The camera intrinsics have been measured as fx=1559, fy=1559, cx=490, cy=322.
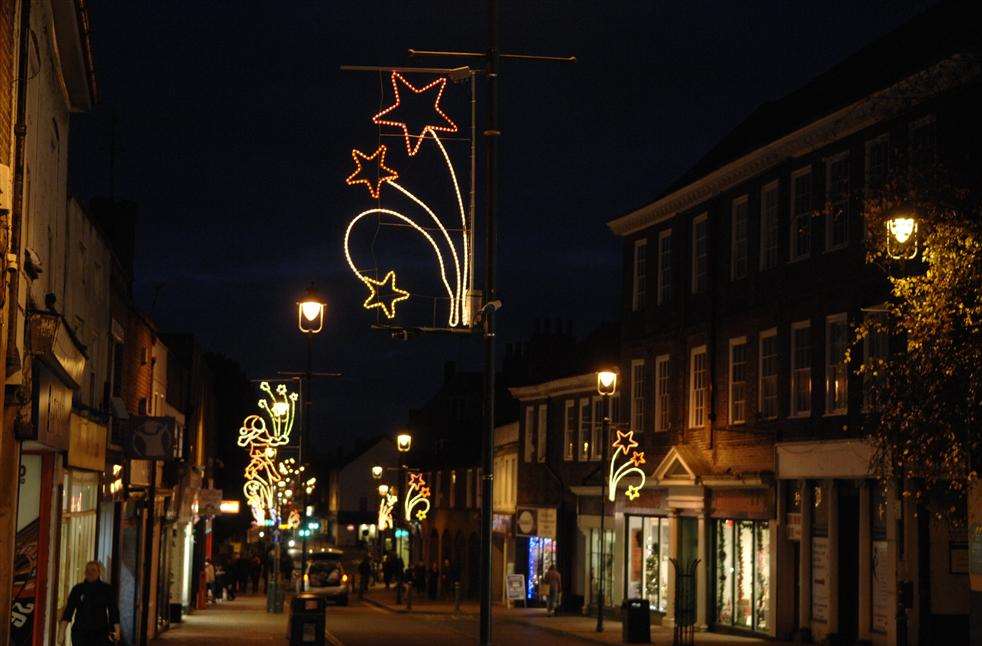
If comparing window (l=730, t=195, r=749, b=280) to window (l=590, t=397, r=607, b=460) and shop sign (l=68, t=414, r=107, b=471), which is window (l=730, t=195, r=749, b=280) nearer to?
window (l=590, t=397, r=607, b=460)

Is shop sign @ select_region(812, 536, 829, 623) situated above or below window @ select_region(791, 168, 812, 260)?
below

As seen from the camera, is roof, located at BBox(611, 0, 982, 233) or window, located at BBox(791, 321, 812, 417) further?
window, located at BBox(791, 321, 812, 417)

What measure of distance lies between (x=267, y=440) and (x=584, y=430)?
39.9 feet

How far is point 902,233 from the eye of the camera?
18156mm

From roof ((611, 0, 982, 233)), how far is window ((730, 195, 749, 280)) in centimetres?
118

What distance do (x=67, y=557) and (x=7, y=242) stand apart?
945 cm

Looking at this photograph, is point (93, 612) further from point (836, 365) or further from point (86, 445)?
point (836, 365)

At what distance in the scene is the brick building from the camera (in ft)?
105

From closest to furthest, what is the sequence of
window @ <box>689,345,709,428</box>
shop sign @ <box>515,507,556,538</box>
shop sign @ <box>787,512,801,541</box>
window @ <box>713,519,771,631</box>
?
shop sign @ <box>787,512,801,541</box> < window @ <box>713,519,771,631</box> < window @ <box>689,345,709,428</box> < shop sign @ <box>515,507,556,538</box>

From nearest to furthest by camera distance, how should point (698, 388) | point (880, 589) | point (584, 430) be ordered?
point (880, 589) < point (698, 388) < point (584, 430)

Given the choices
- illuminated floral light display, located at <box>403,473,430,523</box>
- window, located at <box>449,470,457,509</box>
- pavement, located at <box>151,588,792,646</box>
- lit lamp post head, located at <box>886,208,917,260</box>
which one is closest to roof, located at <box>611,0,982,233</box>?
lit lamp post head, located at <box>886,208,917,260</box>

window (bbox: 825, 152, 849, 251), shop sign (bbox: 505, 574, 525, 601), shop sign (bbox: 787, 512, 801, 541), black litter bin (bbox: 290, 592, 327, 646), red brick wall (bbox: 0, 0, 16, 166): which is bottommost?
shop sign (bbox: 505, 574, 525, 601)

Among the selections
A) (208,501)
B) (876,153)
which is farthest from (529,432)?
(876,153)

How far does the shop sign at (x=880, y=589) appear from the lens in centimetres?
3186
